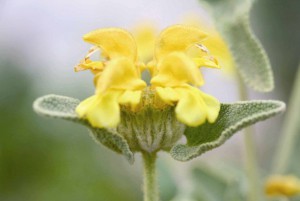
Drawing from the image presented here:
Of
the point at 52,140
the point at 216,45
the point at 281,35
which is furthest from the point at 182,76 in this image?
the point at 281,35

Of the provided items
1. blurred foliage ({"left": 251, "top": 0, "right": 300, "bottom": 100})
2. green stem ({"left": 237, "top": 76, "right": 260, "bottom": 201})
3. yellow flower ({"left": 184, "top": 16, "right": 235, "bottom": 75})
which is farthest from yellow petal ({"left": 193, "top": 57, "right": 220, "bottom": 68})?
blurred foliage ({"left": 251, "top": 0, "right": 300, "bottom": 100})

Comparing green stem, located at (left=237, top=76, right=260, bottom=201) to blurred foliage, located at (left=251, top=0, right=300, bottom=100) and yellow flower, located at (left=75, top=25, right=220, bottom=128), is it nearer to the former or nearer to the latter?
yellow flower, located at (left=75, top=25, right=220, bottom=128)

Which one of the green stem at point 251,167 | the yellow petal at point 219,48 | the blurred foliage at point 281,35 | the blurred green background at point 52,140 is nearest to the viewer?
the green stem at point 251,167

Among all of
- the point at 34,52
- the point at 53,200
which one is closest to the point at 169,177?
the point at 53,200

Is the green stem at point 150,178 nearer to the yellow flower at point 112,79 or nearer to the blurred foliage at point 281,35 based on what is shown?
the yellow flower at point 112,79

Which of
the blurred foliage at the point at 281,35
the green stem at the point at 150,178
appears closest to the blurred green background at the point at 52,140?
the blurred foliage at the point at 281,35

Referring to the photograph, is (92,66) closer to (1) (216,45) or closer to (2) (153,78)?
(2) (153,78)
